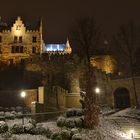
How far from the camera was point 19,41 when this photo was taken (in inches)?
1972

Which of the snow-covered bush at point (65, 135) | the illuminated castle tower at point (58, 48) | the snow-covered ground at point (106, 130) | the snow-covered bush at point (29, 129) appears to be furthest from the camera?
the illuminated castle tower at point (58, 48)

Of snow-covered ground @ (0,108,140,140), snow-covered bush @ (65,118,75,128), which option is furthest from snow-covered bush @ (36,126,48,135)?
snow-covered bush @ (65,118,75,128)

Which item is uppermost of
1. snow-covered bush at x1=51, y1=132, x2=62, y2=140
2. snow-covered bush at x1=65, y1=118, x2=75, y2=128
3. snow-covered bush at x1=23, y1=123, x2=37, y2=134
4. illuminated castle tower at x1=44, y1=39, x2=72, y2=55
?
illuminated castle tower at x1=44, y1=39, x2=72, y2=55

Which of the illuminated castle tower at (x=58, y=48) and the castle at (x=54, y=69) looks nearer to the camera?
the castle at (x=54, y=69)

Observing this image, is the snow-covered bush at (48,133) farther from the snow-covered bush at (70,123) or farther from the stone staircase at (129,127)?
the stone staircase at (129,127)

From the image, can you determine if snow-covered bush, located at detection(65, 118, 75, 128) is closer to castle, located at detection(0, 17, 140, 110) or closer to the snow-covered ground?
the snow-covered ground

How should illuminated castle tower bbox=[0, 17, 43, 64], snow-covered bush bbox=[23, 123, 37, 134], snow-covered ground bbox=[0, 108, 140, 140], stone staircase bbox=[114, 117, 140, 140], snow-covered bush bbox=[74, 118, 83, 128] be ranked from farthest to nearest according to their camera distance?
illuminated castle tower bbox=[0, 17, 43, 64]
stone staircase bbox=[114, 117, 140, 140]
snow-covered bush bbox=[74, 118, 83, 128]
snow-covered bush bbox=[23, 123, 37, 134]
snow-covered ground bbox=[0, 108, 140, 140]

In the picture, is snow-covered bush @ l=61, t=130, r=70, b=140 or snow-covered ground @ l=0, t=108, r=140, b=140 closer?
snow-covered bush @ l=61, t=130, r=70, b=140

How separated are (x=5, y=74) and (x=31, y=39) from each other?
11.4 m

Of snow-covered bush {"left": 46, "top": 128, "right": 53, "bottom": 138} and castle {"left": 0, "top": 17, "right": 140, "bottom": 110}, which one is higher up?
castle {"left": 0, "top": 17, "right": 140, "bottom": 110}

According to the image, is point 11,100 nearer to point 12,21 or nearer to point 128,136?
point 128,136

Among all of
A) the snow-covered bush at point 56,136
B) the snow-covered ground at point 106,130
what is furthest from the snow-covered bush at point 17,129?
the snow-covered bush at point 56,136

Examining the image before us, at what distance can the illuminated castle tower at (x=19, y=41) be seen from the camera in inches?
1911

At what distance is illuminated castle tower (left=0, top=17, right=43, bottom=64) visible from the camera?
48.5 meters
